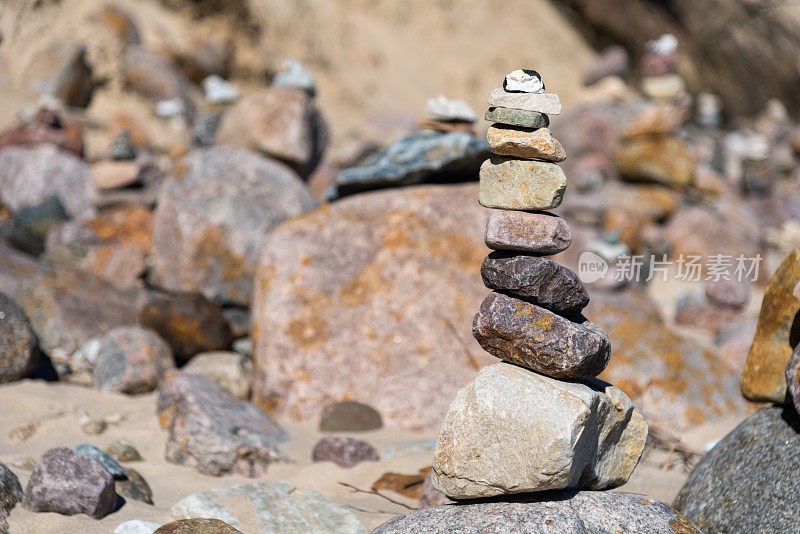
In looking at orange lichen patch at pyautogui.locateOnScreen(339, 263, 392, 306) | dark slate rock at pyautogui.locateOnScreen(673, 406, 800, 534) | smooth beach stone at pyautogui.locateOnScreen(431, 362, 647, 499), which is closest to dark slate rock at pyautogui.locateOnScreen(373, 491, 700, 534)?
smooth beach stone at pyautogui.locateOnScreen(431, 362, 647, 499)

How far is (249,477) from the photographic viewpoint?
3.68 metres

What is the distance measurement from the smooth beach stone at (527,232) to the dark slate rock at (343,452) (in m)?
1.69

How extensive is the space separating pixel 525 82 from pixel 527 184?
0.40 meters

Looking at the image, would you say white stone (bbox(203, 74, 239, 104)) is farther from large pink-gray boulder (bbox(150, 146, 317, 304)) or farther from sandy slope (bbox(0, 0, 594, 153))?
large pink-gray boulder (bbox(150, 146, 317, 304))

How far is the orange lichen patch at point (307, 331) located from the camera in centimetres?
461

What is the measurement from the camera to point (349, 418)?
14.2 ft

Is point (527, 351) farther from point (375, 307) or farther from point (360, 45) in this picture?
point (360, 45)

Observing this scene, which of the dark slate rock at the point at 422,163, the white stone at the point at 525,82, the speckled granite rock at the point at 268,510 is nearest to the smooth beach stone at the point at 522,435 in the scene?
the speckled granite rock at the point at 268,510

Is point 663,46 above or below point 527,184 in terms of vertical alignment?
above

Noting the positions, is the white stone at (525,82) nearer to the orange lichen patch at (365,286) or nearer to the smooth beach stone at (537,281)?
the smooth beach stone at (537,281)

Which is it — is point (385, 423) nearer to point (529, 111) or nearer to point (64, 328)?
point (529, 111)

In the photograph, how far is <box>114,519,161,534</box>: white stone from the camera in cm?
287

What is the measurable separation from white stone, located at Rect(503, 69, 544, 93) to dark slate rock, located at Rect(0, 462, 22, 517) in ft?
8.87

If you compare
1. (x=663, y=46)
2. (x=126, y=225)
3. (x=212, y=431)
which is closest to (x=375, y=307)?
(x=212, y=431)
